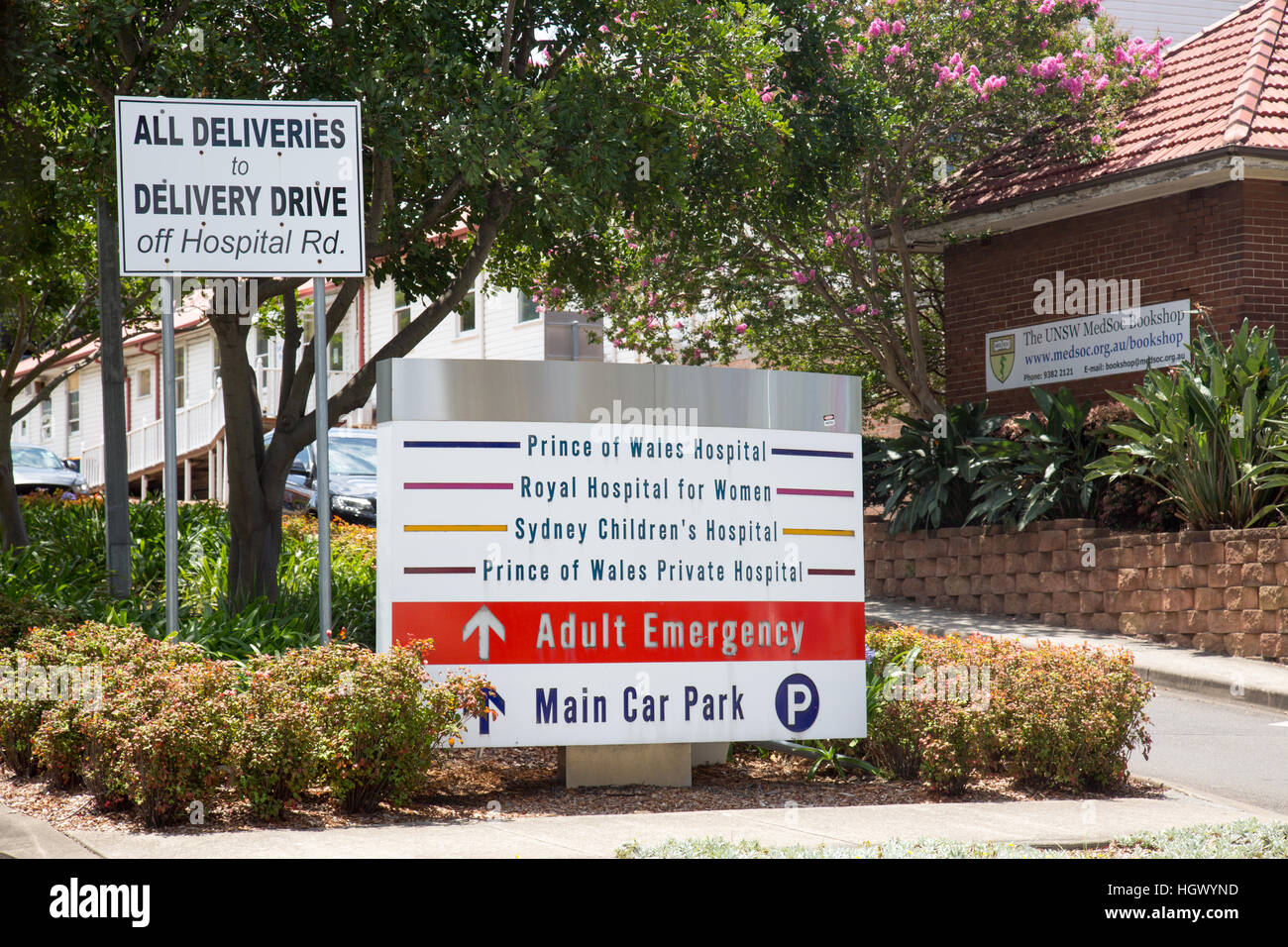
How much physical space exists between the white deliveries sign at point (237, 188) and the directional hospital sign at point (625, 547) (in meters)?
0.92

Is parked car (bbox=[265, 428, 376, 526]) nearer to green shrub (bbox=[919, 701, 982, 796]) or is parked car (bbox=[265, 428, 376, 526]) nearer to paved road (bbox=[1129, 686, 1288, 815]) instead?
paved road (bbox=[1129, 686, 1288, 815])

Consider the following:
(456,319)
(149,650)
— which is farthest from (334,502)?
(456,319)

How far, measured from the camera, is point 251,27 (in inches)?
402

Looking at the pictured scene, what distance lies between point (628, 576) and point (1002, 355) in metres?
12.2

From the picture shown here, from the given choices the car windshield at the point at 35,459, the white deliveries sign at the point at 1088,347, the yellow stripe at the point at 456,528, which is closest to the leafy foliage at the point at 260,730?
the yellow stripe at the point at 456,528

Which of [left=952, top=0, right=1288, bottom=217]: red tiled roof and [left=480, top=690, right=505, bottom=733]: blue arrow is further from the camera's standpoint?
[left=952, top=0, right=1288, bottom=217]: red tiled roof

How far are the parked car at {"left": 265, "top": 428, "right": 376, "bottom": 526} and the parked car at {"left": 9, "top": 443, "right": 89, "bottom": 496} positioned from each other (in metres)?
7.58

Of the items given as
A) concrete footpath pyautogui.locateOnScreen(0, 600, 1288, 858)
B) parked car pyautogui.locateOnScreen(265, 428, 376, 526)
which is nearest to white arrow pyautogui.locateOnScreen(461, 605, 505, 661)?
concrete footpath pyautogui.locateOnScreen(0, 600, 1288, 858)

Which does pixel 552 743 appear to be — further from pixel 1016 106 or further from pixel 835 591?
pixel 1016 106

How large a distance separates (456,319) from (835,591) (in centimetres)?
2599

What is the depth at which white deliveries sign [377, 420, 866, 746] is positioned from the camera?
673 centimetres

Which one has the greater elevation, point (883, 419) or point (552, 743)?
point (883, 419)

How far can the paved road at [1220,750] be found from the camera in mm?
7938

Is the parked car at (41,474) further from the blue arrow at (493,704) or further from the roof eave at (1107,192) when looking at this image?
the blue arrow at (493,704)
